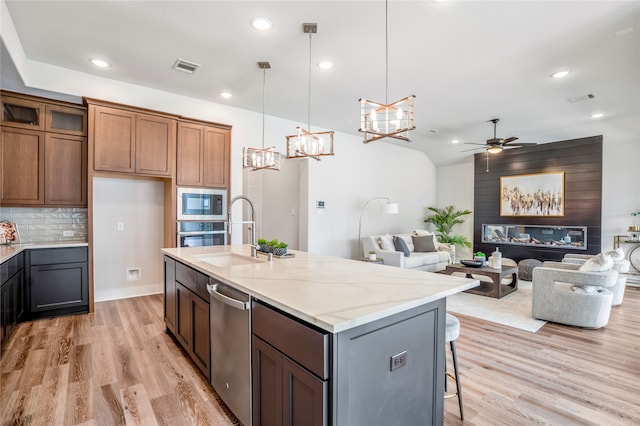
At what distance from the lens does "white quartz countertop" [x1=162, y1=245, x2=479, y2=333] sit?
122 centimetres

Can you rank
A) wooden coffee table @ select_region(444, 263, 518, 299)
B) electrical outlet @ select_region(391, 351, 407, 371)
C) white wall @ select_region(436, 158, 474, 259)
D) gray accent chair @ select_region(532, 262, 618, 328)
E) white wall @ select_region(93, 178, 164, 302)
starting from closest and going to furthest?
electrical outlet @ select_region(391, 351, 407, 371), gray accent chair @ select_region(532, 262, 618, 328), white wall @ select_region(93, 178, 164, 302), wooden coffee table @ select_region(444, 263, 518, 299), white wall @ select_region(436, 158, 474, 259)

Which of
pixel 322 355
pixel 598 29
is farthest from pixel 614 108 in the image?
pixel 322 355

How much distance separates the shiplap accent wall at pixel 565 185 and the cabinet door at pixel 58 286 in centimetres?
793

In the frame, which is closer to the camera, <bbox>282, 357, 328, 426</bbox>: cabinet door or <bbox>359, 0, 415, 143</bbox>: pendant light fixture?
<bbox>282, 357, 328, 426</bbox>: cabinet door

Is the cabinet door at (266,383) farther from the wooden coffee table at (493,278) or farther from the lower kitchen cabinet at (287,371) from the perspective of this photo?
the wooden coffee table at (493,278)

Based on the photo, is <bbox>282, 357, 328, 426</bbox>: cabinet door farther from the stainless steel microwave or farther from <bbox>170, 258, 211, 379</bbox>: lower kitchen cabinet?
the stainless steel microwave

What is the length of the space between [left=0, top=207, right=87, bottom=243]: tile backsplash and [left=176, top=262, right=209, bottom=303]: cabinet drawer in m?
2.35

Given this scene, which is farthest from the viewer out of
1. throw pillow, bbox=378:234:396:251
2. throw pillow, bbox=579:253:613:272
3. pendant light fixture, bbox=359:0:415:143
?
throw pillow, bbox=378:234:396:251

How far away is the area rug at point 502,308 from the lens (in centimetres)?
363

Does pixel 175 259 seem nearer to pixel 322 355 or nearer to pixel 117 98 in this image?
pixel 322 355

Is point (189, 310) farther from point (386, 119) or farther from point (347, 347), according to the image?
point (386, 119)

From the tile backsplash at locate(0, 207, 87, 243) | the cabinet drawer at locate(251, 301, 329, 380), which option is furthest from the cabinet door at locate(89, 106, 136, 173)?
the cabinet drawer at locate(251, 301, 329, 380)

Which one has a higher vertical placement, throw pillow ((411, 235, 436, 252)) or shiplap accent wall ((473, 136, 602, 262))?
shiplap accent wall ((473, 136, 602, 262))

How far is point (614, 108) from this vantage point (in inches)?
198
